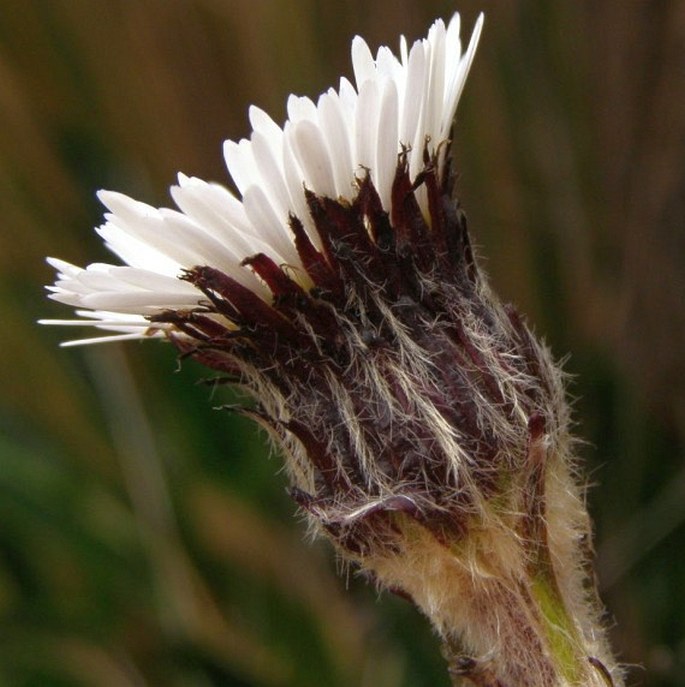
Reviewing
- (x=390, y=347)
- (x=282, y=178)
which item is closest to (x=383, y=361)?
(x=390, y=347)

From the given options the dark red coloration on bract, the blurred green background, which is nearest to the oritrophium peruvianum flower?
the dark red coloration on bract

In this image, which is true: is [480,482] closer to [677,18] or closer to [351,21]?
[677,18]

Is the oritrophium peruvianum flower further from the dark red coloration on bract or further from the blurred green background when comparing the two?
the blurred green background

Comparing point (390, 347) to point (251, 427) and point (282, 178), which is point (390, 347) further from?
point (251, 427)

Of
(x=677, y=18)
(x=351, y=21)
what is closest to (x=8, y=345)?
(x=351, y=21)

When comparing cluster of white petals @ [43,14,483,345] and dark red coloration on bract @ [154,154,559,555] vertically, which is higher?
cluster of white petals @ [43,14,483,345]
